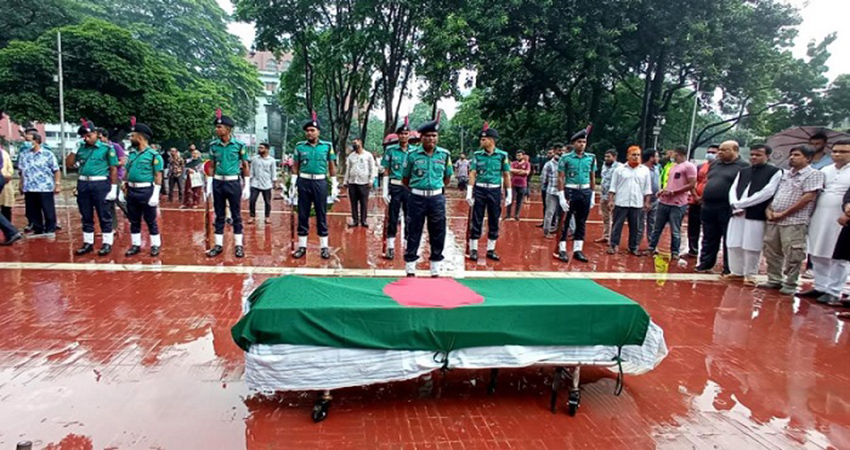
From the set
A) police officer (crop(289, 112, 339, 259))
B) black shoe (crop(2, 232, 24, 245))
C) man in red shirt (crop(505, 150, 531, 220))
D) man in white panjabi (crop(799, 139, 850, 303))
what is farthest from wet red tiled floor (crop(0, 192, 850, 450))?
man in red shirt (crop(505, 150, 531, 220))

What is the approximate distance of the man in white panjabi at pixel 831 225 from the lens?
18.6 ft

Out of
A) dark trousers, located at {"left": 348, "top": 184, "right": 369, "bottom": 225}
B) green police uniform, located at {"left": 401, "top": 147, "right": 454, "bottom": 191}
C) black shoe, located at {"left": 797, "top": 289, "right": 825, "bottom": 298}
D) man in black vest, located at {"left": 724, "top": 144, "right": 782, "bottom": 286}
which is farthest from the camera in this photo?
dark trousers, located at {"left": 348, "top": 184, "right": 369, "bottom": 225}

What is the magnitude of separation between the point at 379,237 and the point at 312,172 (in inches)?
105

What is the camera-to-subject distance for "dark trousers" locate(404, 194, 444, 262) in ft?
19.8

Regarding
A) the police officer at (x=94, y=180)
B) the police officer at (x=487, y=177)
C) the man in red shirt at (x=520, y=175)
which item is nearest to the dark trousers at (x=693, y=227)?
the police officer at (x=487, y=177)

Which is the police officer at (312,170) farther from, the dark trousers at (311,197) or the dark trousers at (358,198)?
the dark trousers at (358,198)

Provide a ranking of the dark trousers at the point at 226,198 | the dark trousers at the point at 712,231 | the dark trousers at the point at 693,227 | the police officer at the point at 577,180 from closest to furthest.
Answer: the dark trousers at the point at 226,198
the dark trousers at the point at 712,231
the police officer at the point at 577,180
the dark trousers at the point at 693,227

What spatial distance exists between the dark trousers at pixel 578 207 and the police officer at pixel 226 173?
5039 mm

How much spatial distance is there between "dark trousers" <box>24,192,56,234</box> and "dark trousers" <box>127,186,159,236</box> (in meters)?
2.39

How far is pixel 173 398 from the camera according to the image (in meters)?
3.12

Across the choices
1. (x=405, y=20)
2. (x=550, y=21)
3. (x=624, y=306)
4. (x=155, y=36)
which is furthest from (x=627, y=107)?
(x=155, y=36)

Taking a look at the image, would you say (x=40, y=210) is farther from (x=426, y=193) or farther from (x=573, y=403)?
(x=573, y=403)

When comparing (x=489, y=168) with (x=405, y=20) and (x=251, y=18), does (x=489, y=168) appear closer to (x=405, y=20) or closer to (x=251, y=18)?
(x=405, y=20)

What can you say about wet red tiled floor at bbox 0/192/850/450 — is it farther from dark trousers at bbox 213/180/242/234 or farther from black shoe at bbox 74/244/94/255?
dark trousers at bbox 213/180/242/234
